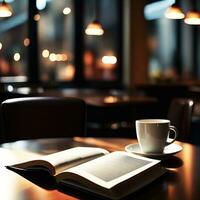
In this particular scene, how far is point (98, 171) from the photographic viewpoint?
1012 mm

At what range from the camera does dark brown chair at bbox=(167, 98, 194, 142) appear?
6.40 feet

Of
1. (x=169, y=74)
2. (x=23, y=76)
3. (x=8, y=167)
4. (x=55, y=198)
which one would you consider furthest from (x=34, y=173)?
(x=169, y=74)

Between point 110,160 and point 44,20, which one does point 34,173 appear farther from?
point 44,20

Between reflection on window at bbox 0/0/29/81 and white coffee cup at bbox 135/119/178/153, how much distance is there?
15.3 feet

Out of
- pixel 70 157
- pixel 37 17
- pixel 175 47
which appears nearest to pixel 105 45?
pixel 37 17

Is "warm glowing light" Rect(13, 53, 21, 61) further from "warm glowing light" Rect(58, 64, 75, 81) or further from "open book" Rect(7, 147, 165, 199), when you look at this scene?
"open book" Rect(7, 147, 165, 199)

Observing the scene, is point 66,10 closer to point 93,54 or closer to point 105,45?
point 93,54

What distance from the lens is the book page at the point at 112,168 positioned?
965mm

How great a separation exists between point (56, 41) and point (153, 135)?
5047 mm

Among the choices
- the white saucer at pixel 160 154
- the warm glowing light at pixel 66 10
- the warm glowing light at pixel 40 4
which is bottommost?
the white saucer at pixel 160 154

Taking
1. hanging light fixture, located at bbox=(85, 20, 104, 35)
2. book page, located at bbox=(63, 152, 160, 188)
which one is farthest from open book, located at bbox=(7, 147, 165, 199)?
hanging light fixture, located at bbox=(85, 20, 104, 35)

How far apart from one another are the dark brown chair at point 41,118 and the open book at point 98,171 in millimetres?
743

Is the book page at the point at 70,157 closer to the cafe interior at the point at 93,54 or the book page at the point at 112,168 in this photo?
the book page at the point at 112,168

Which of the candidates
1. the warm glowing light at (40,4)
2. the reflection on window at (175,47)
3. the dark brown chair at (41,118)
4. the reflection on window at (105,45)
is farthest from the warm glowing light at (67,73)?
the dark brown chair at (41,118)
